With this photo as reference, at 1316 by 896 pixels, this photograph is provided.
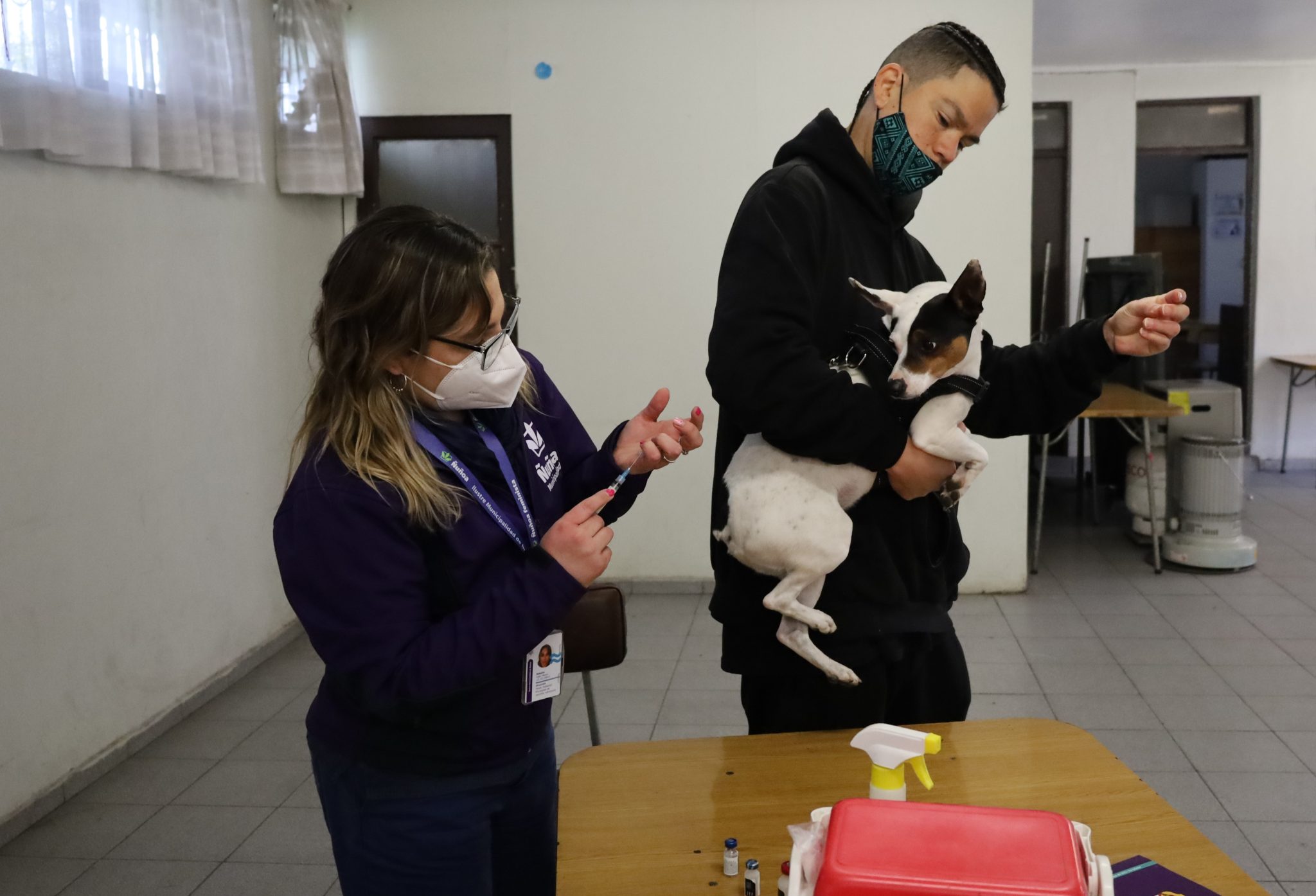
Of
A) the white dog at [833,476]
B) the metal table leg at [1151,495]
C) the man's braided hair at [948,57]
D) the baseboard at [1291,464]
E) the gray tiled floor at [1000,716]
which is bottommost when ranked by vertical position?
the gray tiled floor at [1000,716]

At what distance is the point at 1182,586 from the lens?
4887 millimetres

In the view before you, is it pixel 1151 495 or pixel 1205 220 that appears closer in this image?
pixel 1151 495

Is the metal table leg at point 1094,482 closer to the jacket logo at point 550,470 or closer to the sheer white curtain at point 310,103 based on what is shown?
the sheer white curtain at point 310,103

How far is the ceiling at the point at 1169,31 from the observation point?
5.97 meters

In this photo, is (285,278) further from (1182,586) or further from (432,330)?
(1182,586)

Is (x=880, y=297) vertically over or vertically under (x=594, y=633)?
over

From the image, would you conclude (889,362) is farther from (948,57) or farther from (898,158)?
(948,57)

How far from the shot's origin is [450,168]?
489cm

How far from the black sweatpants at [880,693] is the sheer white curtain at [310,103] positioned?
3414 mm

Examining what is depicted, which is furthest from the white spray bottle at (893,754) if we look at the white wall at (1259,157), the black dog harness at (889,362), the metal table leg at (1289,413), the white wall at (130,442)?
the metal table leg at (1289,413)

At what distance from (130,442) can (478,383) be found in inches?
92.9

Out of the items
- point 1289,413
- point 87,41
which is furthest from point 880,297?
point 1289,413

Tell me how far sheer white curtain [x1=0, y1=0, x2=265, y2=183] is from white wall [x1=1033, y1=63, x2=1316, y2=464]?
5790mm

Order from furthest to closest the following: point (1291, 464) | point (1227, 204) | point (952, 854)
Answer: point (1227, 204) < point (1291, 464) < point (952, 854)
